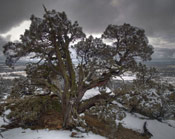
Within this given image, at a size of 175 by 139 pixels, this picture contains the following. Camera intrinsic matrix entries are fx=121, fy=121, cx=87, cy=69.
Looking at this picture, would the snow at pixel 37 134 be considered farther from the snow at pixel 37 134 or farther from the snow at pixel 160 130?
the snow at pixel 160 130

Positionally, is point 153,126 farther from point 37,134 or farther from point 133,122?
point 37,134

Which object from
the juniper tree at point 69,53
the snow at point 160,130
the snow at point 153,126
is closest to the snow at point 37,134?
the juniper tree at point 69,53

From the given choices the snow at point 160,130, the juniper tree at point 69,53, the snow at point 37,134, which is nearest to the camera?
the snow at point 37,134

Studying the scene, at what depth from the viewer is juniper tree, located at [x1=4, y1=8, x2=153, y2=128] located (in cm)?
890

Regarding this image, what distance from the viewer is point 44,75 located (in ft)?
36.3

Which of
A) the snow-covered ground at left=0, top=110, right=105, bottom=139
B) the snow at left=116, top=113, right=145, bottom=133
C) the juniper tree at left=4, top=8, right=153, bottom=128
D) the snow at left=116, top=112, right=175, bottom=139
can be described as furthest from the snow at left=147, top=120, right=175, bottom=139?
the snow-covered ground at left=0, top=110, right=105, bottom=139

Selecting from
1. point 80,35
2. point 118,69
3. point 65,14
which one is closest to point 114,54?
point 118,69

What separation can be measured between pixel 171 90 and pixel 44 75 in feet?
55.8

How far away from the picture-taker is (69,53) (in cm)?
1047

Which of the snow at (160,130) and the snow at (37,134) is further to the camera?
the snow at (160,130)

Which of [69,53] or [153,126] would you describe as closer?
[69,53]

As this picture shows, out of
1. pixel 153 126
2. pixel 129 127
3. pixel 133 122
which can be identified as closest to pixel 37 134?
pixel 129 127

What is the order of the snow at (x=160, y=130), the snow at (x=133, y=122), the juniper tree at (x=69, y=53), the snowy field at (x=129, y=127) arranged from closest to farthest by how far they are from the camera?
the snowy field at (x=129, y=127) → the juniper tree at (x=69, y=53) → the snow at (x=160, y=130) → the snow at (x=133, y=122)

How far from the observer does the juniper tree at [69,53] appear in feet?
29.2
